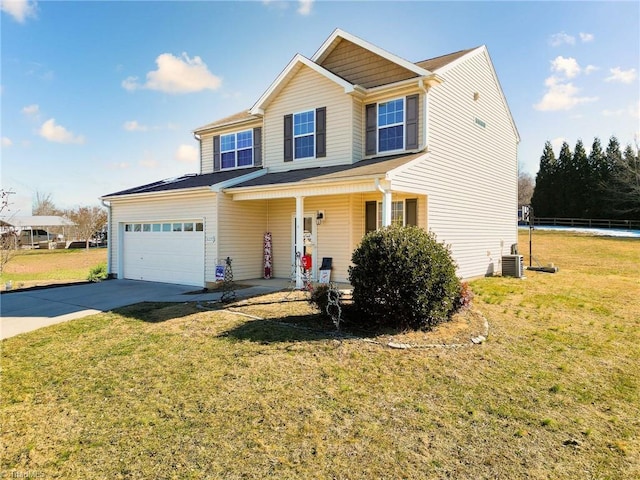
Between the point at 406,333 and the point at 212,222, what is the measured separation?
26.8 feet

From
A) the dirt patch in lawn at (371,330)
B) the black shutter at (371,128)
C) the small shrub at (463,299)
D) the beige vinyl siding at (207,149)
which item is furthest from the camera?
the beige vinyl siding at (207,149)

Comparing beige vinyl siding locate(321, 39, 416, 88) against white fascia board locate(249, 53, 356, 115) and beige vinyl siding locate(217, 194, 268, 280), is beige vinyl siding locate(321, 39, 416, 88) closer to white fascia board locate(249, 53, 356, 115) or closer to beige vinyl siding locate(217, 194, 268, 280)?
white fascia board locate(249, 53, 356, 115)

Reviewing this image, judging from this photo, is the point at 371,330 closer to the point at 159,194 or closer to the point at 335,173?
the point at 335,173

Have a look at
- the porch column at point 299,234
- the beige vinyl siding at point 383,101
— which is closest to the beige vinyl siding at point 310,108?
the beige vinyl siding at point 383,101

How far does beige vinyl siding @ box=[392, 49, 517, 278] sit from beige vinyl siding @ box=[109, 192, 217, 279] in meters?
6.66

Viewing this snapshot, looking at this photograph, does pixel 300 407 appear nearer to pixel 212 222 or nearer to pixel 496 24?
pixel 212 222

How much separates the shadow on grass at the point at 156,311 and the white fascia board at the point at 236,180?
414 centimetres

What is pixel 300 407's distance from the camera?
4539mm

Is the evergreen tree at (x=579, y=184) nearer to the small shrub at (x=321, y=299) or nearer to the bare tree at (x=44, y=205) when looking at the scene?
the small shrub at (x=321, y=299)

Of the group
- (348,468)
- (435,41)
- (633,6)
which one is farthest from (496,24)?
(348,468)

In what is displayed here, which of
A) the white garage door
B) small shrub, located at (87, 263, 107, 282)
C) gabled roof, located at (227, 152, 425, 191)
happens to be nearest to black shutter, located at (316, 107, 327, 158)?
gabled roof, located at (227, 152, 425, 191)

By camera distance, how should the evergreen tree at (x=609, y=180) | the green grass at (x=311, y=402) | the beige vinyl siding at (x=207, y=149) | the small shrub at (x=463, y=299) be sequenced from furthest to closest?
the evergreen tree at (x=609, y=180), the beige vinyl siding at (x=207, y=149), the small shrub at (x=463, y=299), the green grass at (x=311, y=402)

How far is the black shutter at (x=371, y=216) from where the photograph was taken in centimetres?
1242

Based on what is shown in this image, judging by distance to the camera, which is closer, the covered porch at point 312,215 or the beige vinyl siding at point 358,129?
the covered porch at point 312,215
